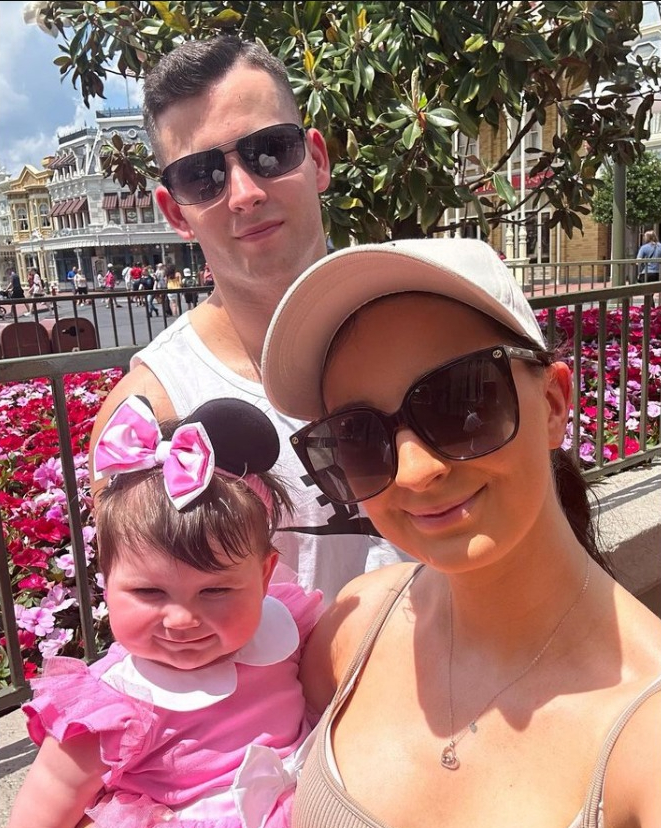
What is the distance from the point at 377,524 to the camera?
1.18 metres

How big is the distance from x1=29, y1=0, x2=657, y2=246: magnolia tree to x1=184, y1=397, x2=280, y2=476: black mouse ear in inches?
95.0

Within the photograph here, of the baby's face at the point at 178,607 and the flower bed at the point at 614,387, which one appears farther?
the flower bed at the point at 614,387

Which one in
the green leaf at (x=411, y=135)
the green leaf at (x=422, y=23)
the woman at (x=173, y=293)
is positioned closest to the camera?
the green leaf at (x=411, y=135)

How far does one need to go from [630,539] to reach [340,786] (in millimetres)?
2410

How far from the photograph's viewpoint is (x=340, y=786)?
1.18m

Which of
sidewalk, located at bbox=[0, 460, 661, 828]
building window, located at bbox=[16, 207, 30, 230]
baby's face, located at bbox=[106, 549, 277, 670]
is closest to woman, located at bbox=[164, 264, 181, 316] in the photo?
sidewalk, located at bbox=[0, 460, 661, 828]

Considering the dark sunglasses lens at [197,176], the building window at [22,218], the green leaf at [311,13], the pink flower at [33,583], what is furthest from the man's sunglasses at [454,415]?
the building window at [22,218]

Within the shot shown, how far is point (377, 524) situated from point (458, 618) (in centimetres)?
25

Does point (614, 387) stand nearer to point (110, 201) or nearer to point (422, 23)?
point (422, 23)

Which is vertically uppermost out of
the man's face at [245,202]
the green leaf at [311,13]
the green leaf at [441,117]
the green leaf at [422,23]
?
the green leaf at [311,13]

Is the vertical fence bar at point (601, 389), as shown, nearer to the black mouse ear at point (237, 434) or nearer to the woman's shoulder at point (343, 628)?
the woman's shoulder at point (343, 628)

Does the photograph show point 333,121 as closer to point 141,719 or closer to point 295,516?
point 295,516

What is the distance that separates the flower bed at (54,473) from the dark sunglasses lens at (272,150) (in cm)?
88

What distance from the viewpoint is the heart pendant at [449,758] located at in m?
1.15
